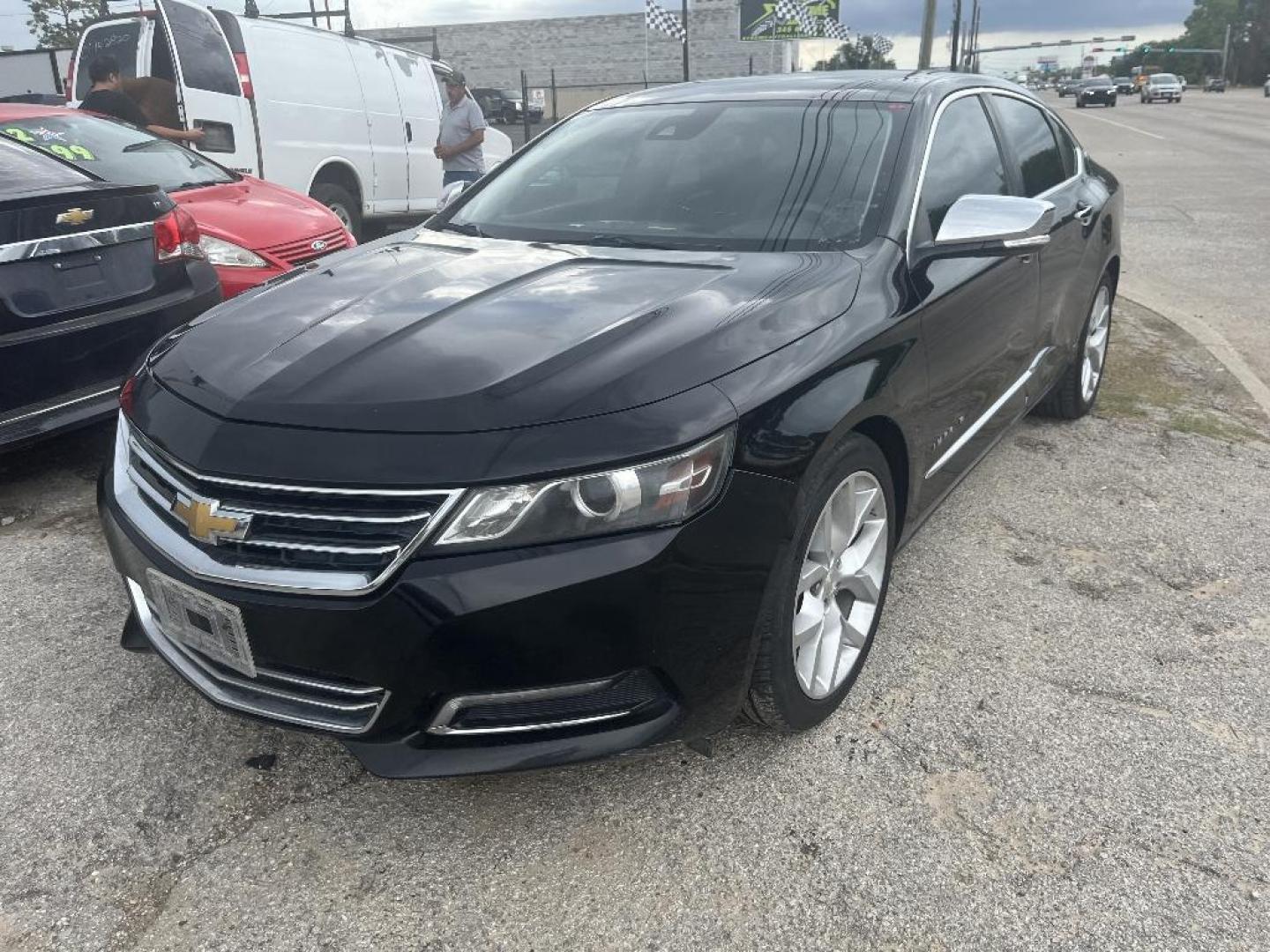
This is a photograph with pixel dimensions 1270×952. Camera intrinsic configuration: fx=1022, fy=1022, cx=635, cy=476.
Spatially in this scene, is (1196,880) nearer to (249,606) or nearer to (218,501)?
(249,606)

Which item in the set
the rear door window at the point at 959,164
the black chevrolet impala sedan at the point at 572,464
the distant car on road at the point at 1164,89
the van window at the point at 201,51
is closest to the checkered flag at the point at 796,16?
the distant car on road at the point at 1164,89

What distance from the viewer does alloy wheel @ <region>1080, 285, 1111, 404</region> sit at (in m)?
4.79

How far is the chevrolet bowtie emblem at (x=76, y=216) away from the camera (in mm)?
3787

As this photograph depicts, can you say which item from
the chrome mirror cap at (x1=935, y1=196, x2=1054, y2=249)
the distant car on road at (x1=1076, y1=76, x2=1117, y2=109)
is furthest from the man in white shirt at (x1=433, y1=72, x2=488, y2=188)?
the distant car on road at (x1=1076, y1=76, x2=1117, y2=109)

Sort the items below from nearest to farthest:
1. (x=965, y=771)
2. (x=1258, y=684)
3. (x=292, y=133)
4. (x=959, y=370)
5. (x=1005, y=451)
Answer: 1. (x=965, y=771)
2. (x=1258, y=684)
3. (x=959, y=370)
4. (x=1005, y=451)
5. (x=292, y=133)

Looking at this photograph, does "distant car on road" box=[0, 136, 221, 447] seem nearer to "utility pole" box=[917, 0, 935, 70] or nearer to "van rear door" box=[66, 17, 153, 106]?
"van rear door" box=[66, 17, 153, 106]

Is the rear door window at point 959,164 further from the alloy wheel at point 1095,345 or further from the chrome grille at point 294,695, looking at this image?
the chrome grille at point 294,695

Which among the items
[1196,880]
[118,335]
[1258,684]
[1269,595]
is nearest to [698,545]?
[1196,880]

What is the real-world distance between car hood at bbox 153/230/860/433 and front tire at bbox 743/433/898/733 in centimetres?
37

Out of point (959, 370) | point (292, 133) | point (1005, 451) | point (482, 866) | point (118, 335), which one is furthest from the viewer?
point (292, 133)

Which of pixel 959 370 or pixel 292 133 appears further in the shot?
pixel 292 133

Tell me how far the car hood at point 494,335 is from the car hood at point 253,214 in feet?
8.85

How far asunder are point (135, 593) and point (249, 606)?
0.64 m

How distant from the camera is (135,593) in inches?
95.3
